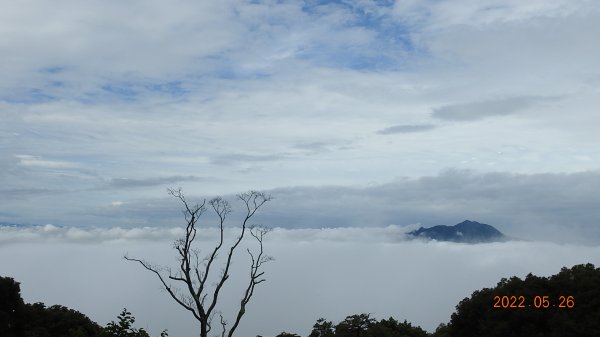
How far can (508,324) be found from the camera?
29.1 m

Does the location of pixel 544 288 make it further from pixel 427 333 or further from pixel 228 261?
pixel 228 261

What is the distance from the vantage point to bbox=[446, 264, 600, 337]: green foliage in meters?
27.1

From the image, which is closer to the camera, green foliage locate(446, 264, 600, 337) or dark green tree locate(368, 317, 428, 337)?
green foliage locate(446, 264, 600, 337)

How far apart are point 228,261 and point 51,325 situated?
463 inches

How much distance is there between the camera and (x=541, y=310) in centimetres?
2892

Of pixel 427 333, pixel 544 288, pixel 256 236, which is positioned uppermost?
pixel 256 236

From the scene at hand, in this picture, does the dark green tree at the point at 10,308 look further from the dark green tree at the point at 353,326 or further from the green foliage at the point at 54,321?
the dark green tree at the point at 353,326

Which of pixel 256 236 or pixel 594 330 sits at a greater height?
pixel 256 236

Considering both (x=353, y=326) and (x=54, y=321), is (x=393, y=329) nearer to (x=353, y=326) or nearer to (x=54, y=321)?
(x=353, y=326)

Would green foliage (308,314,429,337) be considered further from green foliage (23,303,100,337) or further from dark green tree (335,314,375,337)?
green foliage (23,303,100,337)

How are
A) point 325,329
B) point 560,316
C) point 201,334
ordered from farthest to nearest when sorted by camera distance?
point 325,329
point 201,334
point 560,316

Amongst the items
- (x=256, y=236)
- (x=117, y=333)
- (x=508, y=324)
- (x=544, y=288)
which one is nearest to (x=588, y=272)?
(x=544, y=288)

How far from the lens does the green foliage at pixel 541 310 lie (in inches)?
1067

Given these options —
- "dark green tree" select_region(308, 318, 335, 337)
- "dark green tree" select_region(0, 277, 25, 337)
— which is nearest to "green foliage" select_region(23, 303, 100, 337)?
"dark green tree" select_region(0, 277, 25, 337)
